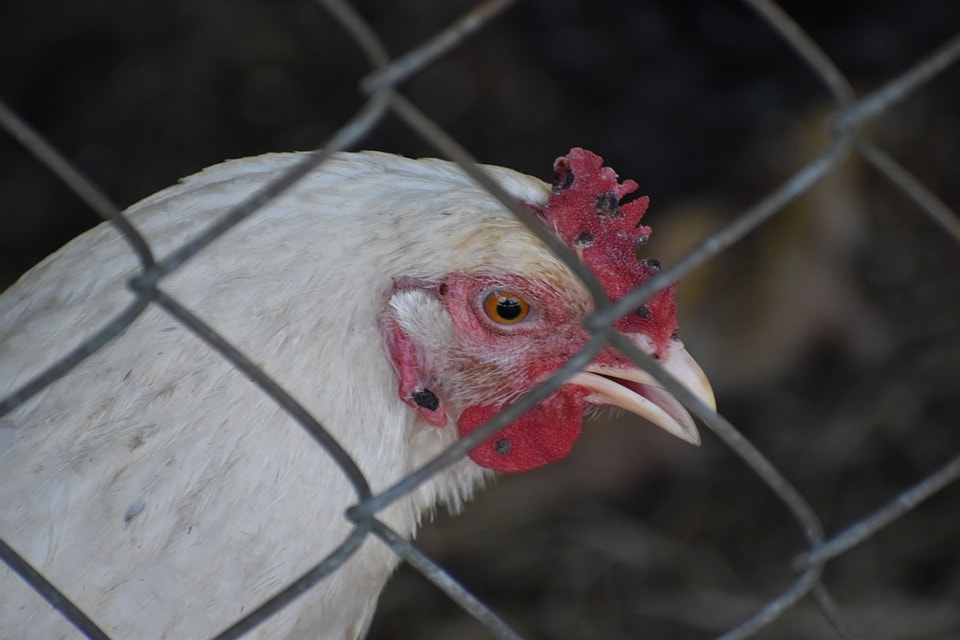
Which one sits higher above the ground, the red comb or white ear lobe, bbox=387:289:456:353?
the red comb

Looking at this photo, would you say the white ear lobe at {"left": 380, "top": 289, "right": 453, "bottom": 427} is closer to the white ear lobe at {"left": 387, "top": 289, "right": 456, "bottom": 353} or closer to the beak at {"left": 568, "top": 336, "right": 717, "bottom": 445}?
the white ear lobe at {"left": 387, "top": 289, "right": 456, "bottom": 353}

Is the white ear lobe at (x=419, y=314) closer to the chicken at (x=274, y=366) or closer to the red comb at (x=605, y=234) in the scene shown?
the chicken at (x=274, y=366)

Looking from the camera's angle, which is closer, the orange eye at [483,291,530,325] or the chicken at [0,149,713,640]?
the chicken at [0,149,713,640]

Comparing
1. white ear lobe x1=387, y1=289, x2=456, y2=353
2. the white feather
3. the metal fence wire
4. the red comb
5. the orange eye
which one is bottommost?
the white feather

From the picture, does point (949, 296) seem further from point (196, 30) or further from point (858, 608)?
point (196, 30)

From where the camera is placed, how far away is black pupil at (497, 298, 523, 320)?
159 centimetres

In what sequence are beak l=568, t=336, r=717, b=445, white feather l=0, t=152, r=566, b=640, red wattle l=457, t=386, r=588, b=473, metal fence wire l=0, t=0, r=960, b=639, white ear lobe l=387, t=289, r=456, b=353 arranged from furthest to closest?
metal fence wire l=0, t=0, r=960, b=639, red wattle l=457, t=386, r=588, b=473, beak l=568, t=336, r=717, b=445, white ear lobe l=387, t=289, r=456, b=353, white feather l=0, t=152, r=566, b=640

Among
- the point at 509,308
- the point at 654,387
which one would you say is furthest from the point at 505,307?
the point at 654,387

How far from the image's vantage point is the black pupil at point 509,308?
1.59 meters

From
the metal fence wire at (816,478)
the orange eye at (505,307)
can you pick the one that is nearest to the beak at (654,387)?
the orange eye at (505,307)

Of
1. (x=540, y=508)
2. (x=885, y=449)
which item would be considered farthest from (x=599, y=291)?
(x=885, y=449)

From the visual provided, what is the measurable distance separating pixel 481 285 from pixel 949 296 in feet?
9.02

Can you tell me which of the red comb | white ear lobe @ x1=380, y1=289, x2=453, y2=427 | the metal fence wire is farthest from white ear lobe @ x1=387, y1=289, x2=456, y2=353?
the metal fence wire

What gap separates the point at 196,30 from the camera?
4.03 meters
